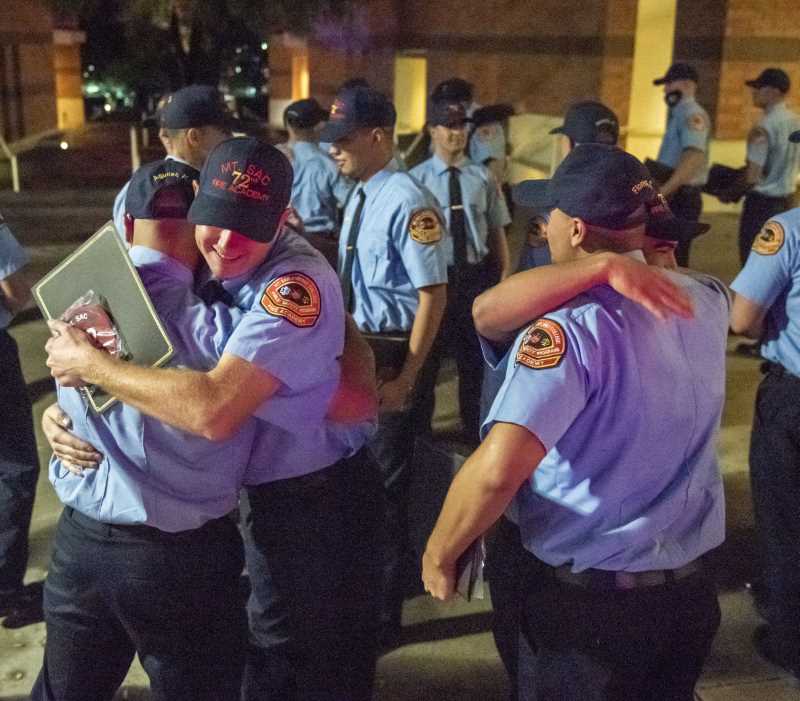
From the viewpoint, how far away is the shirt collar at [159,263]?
2125 mm

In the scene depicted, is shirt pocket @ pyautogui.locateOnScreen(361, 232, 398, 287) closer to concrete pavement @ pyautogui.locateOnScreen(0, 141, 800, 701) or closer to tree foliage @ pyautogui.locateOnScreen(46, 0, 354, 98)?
concrete pavement @ pyautogui.locateOnScreen(0, 141, 800, 701)

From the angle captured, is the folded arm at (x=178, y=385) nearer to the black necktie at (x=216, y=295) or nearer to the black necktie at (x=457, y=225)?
the black necktie at (x=216, y=295)

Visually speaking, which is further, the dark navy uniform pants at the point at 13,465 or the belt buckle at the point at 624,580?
the dark navy uniform pants at the point at 13,465

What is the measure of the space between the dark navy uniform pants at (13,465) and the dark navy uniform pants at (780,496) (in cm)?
263

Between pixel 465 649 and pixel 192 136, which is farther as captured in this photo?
pixel 192 136

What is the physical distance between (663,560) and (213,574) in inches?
39.6

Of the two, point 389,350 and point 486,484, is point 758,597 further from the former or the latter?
point 486,484

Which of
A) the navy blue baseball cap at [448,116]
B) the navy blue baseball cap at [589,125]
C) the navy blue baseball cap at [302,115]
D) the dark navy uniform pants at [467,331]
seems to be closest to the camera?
the navy blue baseball cap at [589,125]

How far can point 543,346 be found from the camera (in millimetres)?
1886

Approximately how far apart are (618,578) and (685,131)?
20.7ft

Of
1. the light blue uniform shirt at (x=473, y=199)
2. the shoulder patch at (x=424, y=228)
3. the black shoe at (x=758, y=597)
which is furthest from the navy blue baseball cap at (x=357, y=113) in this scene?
the black shoe at (x=758, y=597)

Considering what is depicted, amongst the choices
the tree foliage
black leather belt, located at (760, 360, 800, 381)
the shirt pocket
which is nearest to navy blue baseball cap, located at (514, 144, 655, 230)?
black leather belt, located at (760, 360, 800, 381)

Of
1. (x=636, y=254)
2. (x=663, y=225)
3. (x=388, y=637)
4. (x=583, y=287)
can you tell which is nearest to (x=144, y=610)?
(x=583, y=287)

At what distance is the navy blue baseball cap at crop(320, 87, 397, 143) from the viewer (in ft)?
11.9
